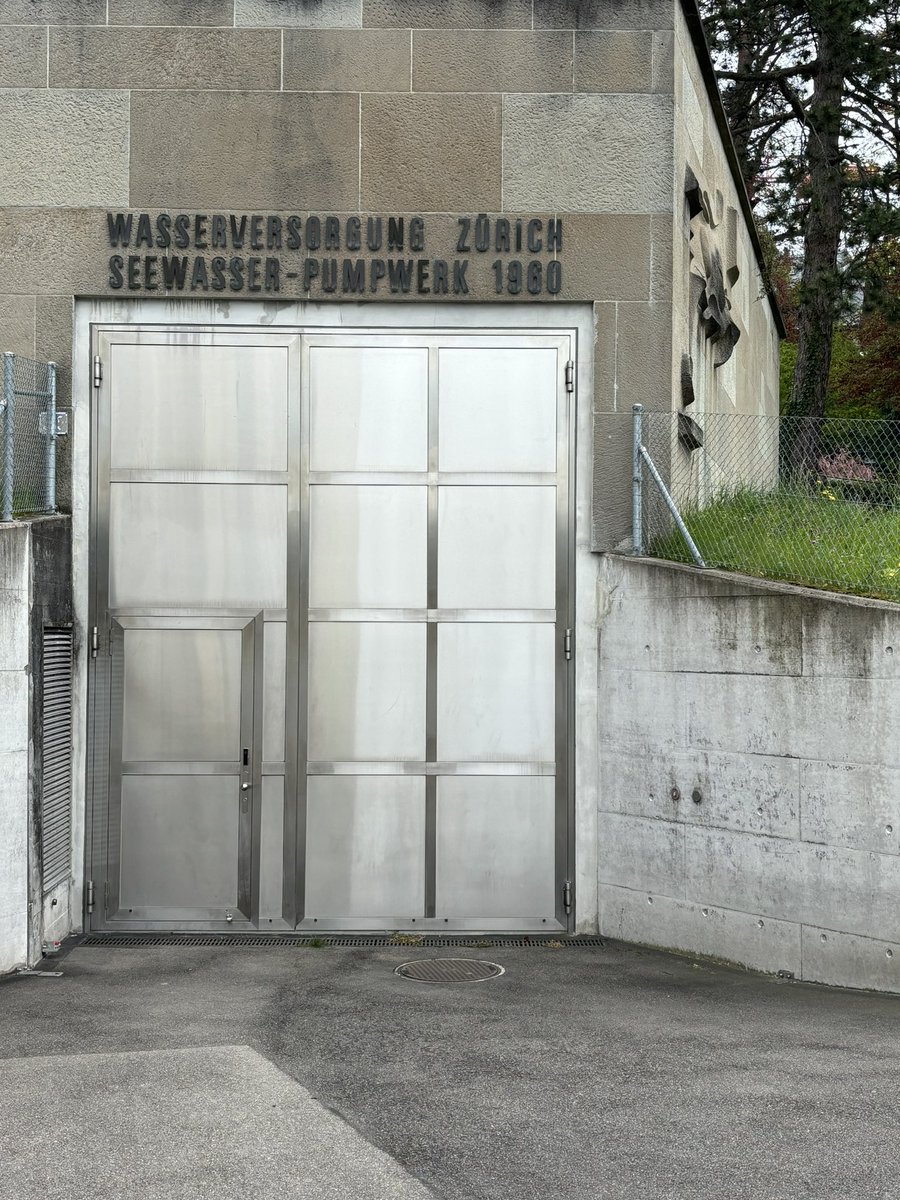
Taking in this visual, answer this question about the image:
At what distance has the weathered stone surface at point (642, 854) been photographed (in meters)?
8.55

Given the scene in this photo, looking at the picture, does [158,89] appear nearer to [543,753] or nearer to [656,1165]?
[543,753]

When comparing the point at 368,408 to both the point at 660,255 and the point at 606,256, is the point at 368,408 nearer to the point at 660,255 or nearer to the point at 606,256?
the point at 606,256

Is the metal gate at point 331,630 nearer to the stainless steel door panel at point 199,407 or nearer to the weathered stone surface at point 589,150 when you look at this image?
the stainless steel door panel at point 199,407

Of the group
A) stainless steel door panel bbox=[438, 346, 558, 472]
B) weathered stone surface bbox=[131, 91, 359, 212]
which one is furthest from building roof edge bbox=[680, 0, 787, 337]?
stainless steel door panel bbox=[438, 346, 558, 472]

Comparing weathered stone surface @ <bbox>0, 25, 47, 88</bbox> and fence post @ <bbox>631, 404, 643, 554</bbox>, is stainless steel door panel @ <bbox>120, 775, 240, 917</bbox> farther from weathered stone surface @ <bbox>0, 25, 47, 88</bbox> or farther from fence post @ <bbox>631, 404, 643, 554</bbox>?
weathered stone surface @ <bbox>0, 25, 47, 88</bbox>

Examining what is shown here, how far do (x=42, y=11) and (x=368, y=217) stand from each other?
8.55ft

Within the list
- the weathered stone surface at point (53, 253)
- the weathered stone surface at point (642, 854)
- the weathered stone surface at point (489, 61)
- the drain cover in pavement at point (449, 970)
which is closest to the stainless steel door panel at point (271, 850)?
the drain cover in pavement at point (449, 970)

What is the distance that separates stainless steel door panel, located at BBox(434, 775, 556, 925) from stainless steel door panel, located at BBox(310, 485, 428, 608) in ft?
4.43

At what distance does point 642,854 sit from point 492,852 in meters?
1.01

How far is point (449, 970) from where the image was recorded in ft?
26.4

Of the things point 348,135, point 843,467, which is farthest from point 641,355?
point 348,135

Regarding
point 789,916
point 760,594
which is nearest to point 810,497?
point 760,594

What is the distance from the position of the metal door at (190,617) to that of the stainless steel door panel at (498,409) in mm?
1061

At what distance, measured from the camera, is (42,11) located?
9.00 meters
